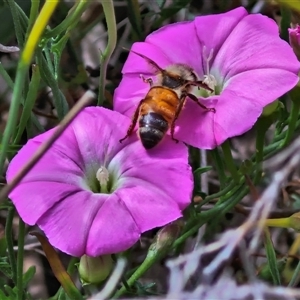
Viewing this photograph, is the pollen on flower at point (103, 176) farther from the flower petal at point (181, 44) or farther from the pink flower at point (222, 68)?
the flower petal at point (181, 44)

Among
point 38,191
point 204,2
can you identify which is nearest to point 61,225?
point 38,191

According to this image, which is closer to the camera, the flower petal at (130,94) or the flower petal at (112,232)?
the flower petal at (112,232)

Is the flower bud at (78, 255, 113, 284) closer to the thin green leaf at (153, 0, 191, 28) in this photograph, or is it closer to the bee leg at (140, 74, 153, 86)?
the bee leg at (140, 74, 153, 86)

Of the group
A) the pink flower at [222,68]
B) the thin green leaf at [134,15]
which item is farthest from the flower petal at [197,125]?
the thin green leaf at [134,15]

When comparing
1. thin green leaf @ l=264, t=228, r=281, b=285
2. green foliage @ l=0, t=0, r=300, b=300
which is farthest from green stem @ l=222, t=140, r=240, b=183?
thin green leaf @ l=264, t=228, r=281, b=285

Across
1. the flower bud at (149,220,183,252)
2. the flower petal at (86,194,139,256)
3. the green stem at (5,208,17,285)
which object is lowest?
the green stem at (5,208,17,285)

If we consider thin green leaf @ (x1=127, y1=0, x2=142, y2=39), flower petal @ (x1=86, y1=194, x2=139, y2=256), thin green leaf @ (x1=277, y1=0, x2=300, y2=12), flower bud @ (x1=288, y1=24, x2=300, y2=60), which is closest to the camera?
thin green leaf @ (x1=277, y1=0, x2=300, y2=12)

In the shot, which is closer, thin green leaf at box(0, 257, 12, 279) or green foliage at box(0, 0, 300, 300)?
green foliage at box(0, 0, 300, 300)

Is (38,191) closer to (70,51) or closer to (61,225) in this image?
(61,225)
